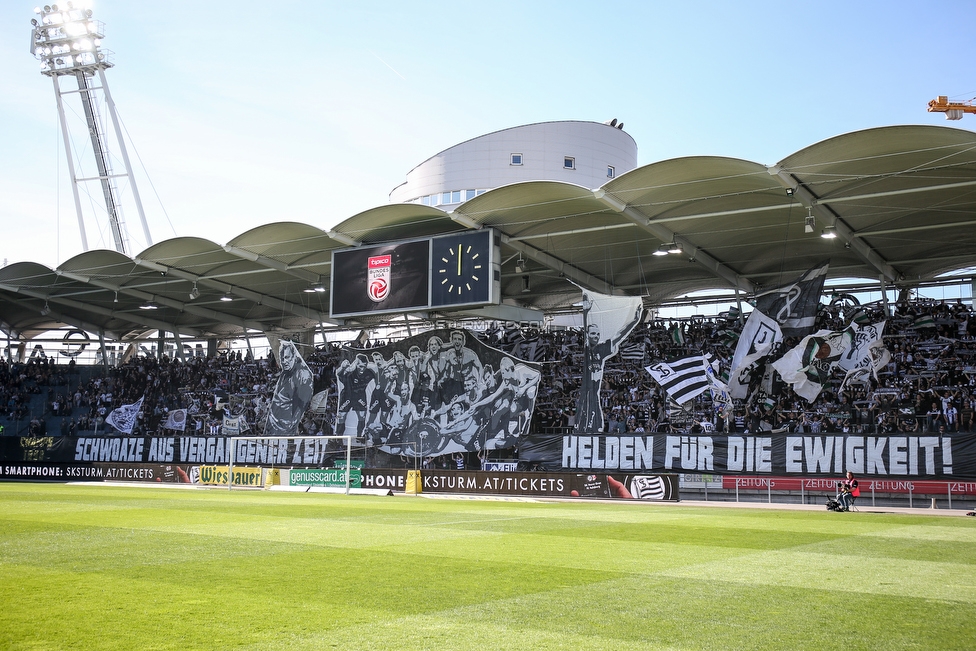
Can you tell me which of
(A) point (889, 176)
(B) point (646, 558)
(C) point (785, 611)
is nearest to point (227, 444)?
(A) point (889, 176)

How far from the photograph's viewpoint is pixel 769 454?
3481 cm

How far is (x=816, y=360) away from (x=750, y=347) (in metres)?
2.71

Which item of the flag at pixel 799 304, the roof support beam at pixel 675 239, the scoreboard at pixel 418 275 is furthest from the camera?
the scoreboard at pixel 418 275

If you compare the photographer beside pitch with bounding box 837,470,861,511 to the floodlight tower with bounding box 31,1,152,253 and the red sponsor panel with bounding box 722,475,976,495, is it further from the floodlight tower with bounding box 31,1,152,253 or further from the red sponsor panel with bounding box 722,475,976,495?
the floodlight tower with bounding box 31,1,152,253

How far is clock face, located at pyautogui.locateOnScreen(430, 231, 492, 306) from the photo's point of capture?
38281 mm

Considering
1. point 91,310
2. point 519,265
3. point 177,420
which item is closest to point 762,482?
point 519,265

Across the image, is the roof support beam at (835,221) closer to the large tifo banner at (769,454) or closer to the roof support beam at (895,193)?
the roof support beam at (895,193)

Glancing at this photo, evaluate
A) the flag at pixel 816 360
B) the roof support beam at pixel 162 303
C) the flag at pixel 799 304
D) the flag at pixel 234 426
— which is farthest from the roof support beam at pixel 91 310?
the flag at pixel 816 360

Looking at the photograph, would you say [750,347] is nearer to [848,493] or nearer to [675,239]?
[675,239]

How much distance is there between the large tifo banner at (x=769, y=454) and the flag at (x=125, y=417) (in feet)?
88.7

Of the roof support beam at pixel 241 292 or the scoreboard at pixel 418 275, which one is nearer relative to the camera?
the scoreboard at pixel 418 275

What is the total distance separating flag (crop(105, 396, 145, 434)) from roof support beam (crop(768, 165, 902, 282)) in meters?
41.2

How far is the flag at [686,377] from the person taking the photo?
36438mm

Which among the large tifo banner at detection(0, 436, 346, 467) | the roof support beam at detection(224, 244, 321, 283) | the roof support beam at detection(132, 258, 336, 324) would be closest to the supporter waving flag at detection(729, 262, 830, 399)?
the large tifo banner at detection(0, 436, 346, 467)
